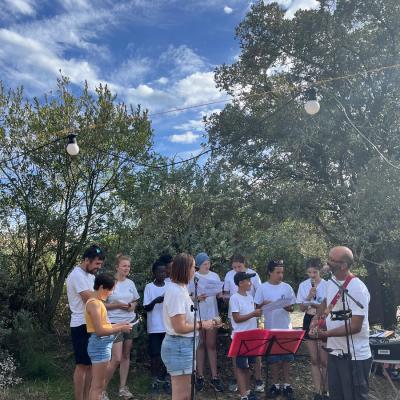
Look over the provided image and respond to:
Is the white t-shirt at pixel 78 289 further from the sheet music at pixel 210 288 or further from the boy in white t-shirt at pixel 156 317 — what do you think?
the sheet music at pixel 210 288

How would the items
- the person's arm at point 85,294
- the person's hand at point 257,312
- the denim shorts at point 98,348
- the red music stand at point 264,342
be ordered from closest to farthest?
the denim shorts at point 98,348 → the person's arm at point 85,294 → the red music stand at point 264,342 → the person's hand at point 257,312

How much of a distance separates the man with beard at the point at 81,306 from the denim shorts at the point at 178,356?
3.82 ft

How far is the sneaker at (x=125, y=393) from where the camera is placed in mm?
5250

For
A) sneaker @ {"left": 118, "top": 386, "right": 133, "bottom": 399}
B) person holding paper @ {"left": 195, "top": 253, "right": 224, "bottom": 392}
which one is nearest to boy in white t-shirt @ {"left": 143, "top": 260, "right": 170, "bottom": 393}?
sneaker @ {"left": 118, "top": 386, "right": 133, "bottom": 399}

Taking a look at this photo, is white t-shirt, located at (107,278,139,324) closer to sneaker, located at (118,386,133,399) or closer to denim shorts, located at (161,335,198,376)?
sneaker, located at (118,386,133,399)

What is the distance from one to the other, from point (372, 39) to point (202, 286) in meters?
6.41

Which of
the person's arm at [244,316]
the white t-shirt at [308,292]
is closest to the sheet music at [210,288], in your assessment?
the person's arm at [244,316]

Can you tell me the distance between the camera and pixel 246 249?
7.14 m

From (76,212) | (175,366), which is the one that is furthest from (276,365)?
(76,212)

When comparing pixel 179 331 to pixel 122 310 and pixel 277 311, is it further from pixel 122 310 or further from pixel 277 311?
pixel 277 311

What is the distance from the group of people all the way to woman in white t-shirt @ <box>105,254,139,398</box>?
0.04ft

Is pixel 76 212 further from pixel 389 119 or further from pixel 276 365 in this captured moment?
pixel 389 119

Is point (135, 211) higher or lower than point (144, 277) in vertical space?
higher

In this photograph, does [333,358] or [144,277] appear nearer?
[333,358]
